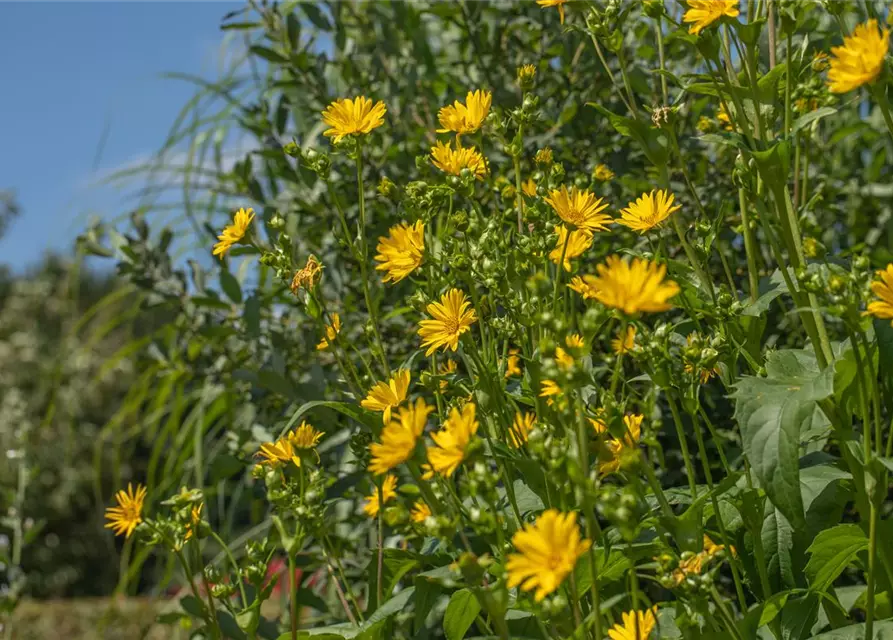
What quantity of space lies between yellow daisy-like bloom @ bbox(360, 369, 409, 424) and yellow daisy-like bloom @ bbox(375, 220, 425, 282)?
0.32 ft

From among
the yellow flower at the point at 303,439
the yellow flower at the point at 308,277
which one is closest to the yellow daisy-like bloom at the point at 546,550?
the yellow flower at the point at 303,439

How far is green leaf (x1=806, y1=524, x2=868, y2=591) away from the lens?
84 cm

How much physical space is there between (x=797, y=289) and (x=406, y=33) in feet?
3.87

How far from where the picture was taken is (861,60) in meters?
0.74

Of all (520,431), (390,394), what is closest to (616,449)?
(520,431)

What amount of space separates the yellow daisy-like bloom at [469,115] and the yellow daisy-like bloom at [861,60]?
0.33 meters

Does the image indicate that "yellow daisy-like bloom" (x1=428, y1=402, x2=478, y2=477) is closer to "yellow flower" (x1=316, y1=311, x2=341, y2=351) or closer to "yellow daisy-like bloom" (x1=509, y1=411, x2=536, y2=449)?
"yellow daisy-like bloom" (x1=509, y1=411, x2=536, y2=449)

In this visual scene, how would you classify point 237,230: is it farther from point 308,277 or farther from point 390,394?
point 390,394

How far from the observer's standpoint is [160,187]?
2428mm

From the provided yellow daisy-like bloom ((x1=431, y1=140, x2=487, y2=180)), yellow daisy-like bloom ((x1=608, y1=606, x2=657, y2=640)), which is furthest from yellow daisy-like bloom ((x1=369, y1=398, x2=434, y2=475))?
yellow daisy-like bloom ((x1=431, y1=140, x2=487, y2=180))

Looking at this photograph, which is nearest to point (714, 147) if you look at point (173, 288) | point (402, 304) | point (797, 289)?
point (402, 304)

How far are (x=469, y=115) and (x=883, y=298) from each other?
43 cm

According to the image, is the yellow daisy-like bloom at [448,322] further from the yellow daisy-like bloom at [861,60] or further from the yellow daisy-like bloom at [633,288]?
the yellow daisy-like bloom at [861,60]

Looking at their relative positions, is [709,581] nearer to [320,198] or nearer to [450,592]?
[450,592]
